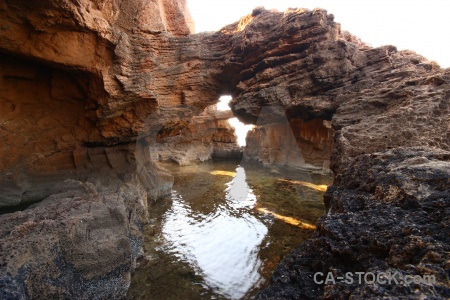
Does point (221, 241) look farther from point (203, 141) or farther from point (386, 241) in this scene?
point (203, 141)

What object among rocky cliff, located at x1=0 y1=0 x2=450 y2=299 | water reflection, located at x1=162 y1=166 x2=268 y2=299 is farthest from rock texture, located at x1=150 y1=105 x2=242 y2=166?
water reflection, located at x1=162 y1=166 x2=268 y2=299

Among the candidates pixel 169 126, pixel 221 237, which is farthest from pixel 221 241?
pixel 169 126

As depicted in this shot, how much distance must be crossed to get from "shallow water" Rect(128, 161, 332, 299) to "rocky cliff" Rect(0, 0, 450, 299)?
74 cm

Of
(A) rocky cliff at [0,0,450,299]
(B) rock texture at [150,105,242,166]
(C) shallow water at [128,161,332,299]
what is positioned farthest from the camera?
(B) rock texture at [150,105,242,166]

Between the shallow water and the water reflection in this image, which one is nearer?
the shallow water

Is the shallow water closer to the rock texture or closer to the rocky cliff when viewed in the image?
the rocky cliff

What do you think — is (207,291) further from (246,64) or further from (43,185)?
(246,64)

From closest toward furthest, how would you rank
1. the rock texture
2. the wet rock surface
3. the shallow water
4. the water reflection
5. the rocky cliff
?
the wet rock surface, the rocky cliff, the shallow water, the water reflection, the rock texture

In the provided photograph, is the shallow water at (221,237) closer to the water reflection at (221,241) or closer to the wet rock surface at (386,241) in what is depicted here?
the water reflection at (221,241)

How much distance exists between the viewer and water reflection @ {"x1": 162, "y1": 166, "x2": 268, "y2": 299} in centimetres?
535

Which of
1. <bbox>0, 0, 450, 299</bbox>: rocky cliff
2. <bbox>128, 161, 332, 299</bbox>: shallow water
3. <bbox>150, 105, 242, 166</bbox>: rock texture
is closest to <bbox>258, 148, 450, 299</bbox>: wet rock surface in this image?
<bbox>0, 0, 450, 299</bbox>: rocky cliff

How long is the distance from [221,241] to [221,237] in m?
0.26

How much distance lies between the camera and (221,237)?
291 inches

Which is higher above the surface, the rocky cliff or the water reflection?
the rocky cliff
